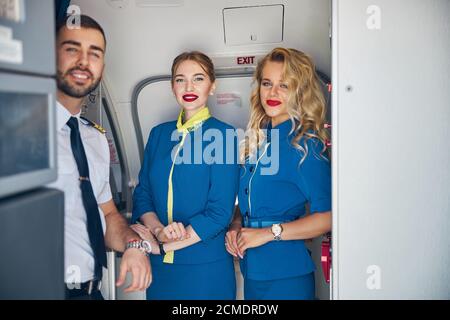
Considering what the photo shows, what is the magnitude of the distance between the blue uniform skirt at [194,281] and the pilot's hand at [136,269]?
397 millimetres

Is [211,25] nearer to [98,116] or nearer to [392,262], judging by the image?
[98,116]

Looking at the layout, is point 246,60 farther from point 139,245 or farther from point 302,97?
point 139,245

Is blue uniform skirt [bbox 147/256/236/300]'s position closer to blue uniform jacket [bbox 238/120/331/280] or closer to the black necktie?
blue uniform jacket [bbox 238/120/331/280]

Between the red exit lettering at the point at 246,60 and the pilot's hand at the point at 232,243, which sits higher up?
the red exit lettering at the point at 246,60

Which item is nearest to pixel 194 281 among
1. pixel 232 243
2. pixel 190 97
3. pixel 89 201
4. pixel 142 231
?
pixel 232 243

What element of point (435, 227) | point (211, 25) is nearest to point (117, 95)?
point (211, 25)

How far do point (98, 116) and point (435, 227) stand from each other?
2.43 m

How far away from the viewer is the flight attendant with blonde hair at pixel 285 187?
2.91 metres

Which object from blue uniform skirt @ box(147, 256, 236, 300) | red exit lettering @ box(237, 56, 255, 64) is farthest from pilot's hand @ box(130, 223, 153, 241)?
red exit lettering @ box(237, 56, 255, 64)

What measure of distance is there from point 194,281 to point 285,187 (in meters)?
0.82

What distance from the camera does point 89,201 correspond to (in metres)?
2.64

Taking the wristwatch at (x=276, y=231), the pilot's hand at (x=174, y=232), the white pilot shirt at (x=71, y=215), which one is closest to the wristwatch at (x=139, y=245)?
the pilot's hand at (x=174, y=232)

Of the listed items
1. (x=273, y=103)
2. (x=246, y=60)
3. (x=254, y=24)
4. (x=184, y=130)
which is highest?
(x=254, y=24)

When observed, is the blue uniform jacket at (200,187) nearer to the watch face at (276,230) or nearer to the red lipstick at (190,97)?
the red lipstick at (190,97)
